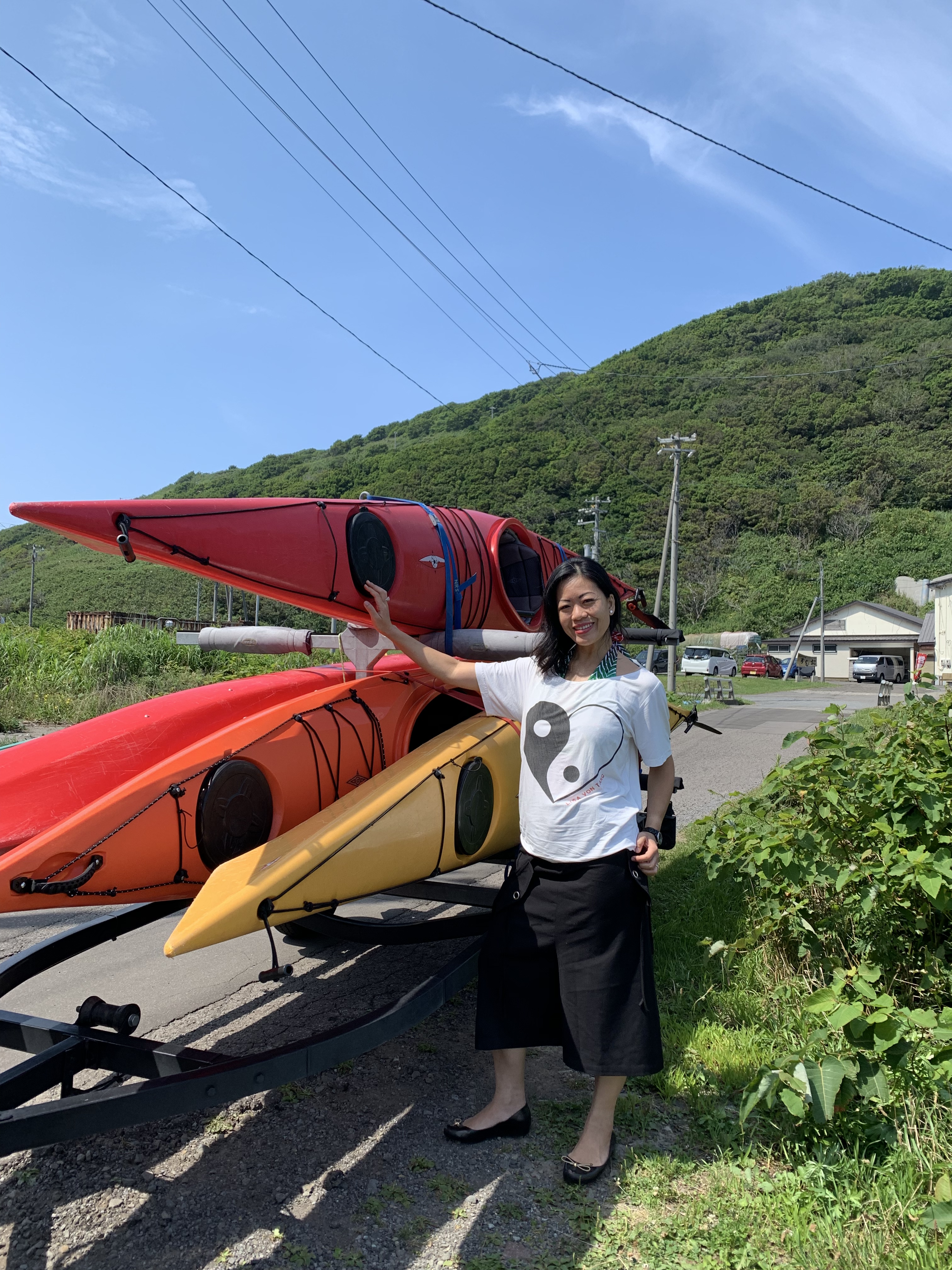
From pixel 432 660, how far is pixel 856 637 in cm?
5351

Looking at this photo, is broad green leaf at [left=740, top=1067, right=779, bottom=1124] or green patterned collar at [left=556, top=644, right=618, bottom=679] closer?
broad green leaf at [left=740, top=1067, right=779, bottom=1124]

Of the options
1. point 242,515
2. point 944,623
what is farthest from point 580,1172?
point 944,623

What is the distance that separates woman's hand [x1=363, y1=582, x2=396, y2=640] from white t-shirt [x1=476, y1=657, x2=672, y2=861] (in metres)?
0.70

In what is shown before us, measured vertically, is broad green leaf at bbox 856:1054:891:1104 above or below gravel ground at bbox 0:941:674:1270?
above

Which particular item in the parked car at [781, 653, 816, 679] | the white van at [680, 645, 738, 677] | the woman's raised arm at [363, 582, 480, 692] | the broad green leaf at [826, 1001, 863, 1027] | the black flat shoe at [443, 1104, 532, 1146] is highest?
the woman's raised arm at [363, 582, 480, 692]

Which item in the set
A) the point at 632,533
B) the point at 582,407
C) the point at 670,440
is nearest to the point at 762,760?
the point at 670,440

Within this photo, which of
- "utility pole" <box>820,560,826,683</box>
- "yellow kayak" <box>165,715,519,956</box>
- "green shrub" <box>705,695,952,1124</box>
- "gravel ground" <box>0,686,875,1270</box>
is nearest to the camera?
"gravel ground" <box>0,686,875,1270</box>

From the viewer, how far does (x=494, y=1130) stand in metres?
2.83

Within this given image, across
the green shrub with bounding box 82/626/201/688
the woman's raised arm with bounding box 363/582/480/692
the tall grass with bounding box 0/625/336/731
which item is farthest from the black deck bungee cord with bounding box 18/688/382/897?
the green shrub with bounding box 82/626/201/688

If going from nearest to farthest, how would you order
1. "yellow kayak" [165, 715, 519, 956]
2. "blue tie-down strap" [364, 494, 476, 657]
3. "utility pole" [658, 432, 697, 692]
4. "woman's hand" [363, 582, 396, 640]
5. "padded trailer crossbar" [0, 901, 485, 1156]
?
"padded trailer crossbar" [0, 901, 485, 1156] → "yellow kayak" [165, 715, 519, 956] → "woman's hand" [363, 582, 396, 640] → "blue tie-down strap" [364, 494, 476, 657] → "utility pole" [658, 432, 697, 692]

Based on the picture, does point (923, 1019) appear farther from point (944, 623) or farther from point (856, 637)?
point (856, 637)

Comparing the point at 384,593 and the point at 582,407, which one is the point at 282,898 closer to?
the point at 384,593

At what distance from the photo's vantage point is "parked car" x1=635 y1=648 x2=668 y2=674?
106ft

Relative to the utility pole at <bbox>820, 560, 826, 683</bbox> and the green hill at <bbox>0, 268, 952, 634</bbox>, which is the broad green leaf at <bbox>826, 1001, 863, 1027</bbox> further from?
the utility pole at <bbox>820, 560, 826, 683</bbox>
